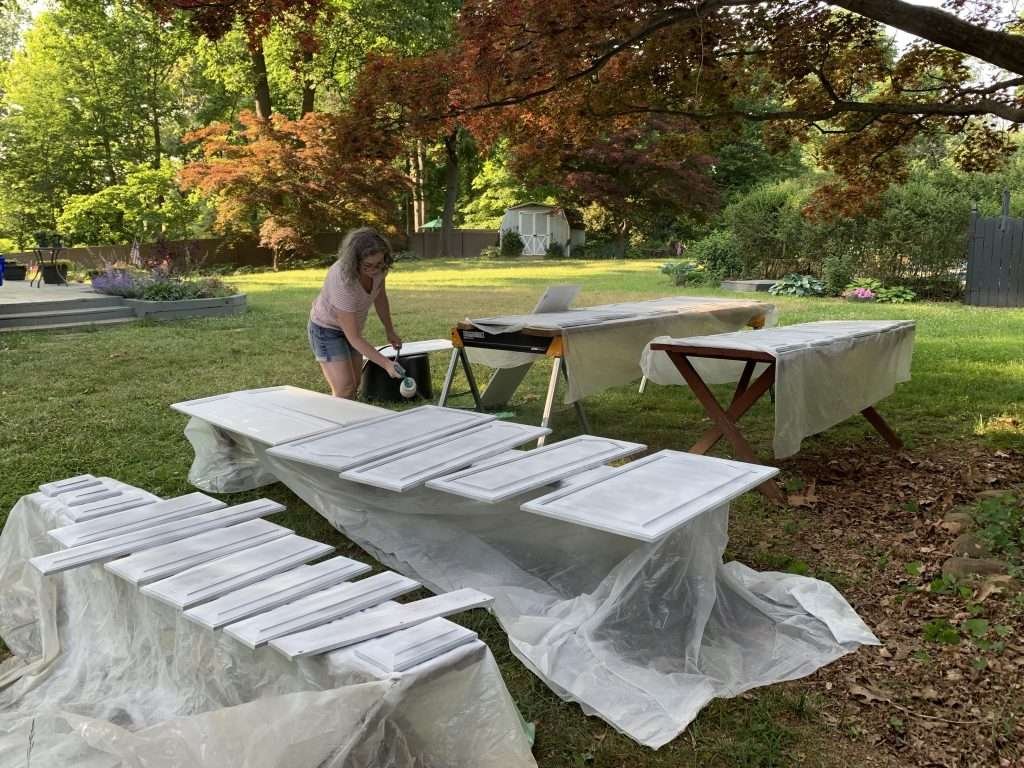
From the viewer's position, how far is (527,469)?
9.76 ft

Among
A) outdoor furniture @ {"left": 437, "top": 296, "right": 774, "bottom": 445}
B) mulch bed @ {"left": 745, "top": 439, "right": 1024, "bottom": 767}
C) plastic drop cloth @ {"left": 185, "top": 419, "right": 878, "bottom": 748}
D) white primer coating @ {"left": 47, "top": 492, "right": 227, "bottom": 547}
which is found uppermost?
outdoor furniture @ {"left": 437, "top": 296, "right": 774, "bottom": 445}

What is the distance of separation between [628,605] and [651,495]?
39 centimetres

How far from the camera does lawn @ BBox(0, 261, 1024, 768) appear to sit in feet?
7.82

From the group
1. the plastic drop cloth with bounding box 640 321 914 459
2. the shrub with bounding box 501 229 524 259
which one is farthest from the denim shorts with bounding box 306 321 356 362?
the shrub with bounding box 501 229 524 259

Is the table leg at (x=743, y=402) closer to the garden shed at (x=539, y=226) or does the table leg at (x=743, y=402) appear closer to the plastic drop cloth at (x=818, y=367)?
the plastic drop cloth at (x=818, y=367)

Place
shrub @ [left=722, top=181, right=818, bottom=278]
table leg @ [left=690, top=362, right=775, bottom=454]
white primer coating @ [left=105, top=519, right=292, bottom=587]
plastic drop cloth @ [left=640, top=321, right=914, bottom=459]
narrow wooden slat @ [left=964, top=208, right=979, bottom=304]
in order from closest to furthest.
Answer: white primer coating @ [left=105, top=519, right=292, bottom=587] → plastic drop cloth @ [left=640, top=321, right=914, bottom=459] → table leg @ [left=690, top=362, right=775, bottom=454] → narrow wooden slat @ [left=964, top=208, right=979, bottom=304] → shrub @ [left=722, top=181, right=818, bottom=278]

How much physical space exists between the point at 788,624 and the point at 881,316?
9877 mm

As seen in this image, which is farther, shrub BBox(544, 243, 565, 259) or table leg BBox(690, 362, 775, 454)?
shrub BBox(544, 243, 565, 259)

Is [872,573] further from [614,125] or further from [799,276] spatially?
[799,276]

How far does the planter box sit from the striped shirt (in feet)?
28.7

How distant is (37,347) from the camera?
9852 millimetres

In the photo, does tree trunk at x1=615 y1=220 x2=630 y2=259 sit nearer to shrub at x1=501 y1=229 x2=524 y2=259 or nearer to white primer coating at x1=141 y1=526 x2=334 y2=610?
shrub at x1=501 y1=229 x2=524 y2=259

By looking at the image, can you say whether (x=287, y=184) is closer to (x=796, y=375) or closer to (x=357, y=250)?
(x=357, y=250)

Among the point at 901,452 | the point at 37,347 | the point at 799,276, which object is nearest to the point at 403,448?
the point at 901,452
